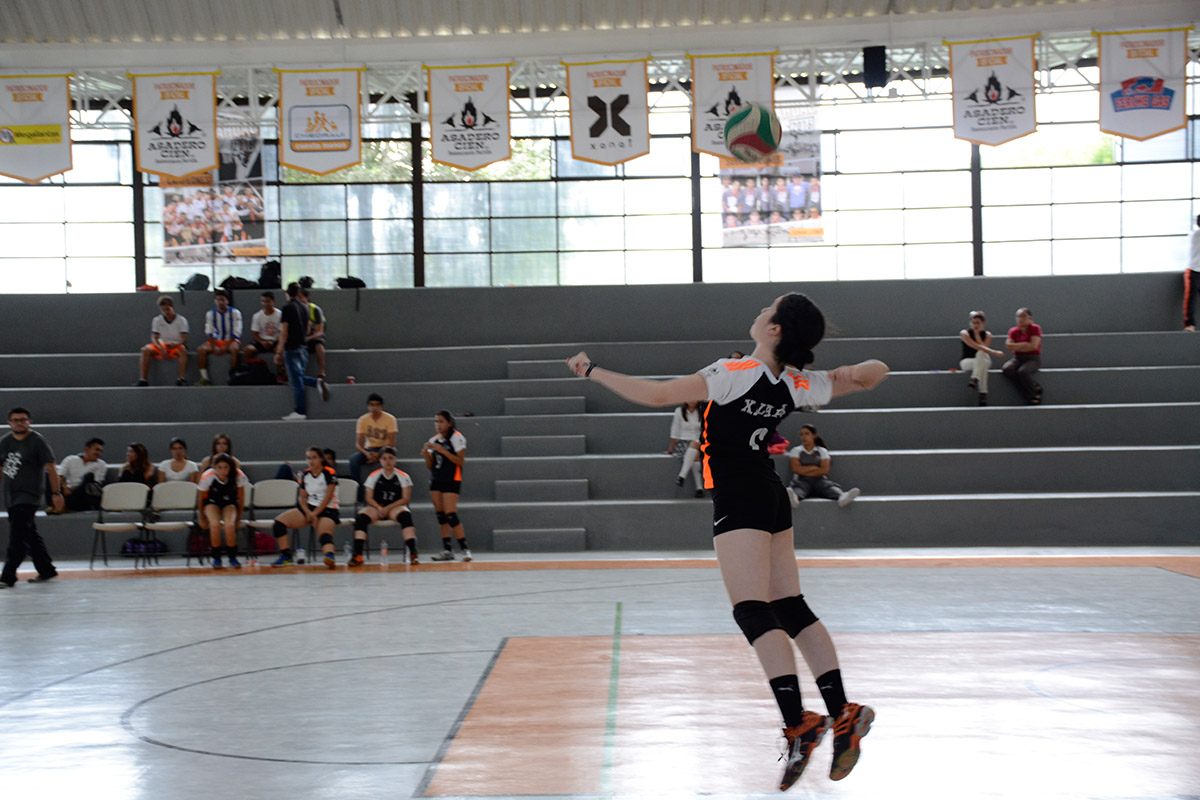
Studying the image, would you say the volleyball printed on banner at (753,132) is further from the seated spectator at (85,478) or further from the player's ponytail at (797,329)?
the seated spectator at (85,478)

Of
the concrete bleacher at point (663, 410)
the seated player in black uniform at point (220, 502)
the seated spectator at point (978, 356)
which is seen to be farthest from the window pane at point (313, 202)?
the seated spectator at point (978, 356)

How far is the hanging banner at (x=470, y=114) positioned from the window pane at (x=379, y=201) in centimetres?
365

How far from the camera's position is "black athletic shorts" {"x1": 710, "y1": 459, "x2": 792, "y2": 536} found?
374 cm

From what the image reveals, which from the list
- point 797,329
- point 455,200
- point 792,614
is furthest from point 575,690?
point 455,200

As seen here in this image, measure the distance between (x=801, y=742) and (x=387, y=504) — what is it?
27.4 ft

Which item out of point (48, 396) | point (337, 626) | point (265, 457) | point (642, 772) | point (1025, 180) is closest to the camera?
point (642, 772)

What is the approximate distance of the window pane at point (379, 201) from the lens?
20.0m

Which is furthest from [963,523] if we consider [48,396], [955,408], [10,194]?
[10,194]

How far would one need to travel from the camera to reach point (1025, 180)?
19.5 metres

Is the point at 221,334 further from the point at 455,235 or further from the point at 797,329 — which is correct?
the point at 797,329

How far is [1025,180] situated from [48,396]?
676 inches

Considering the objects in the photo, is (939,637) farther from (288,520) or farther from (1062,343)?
(1062,343)

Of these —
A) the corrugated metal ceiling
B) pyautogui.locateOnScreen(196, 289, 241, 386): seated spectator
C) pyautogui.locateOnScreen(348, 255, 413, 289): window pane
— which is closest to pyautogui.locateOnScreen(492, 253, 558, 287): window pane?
pyautogui.locateOnScreen(348, 255, 413, 289): window pane

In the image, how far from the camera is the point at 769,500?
12.4 feet
